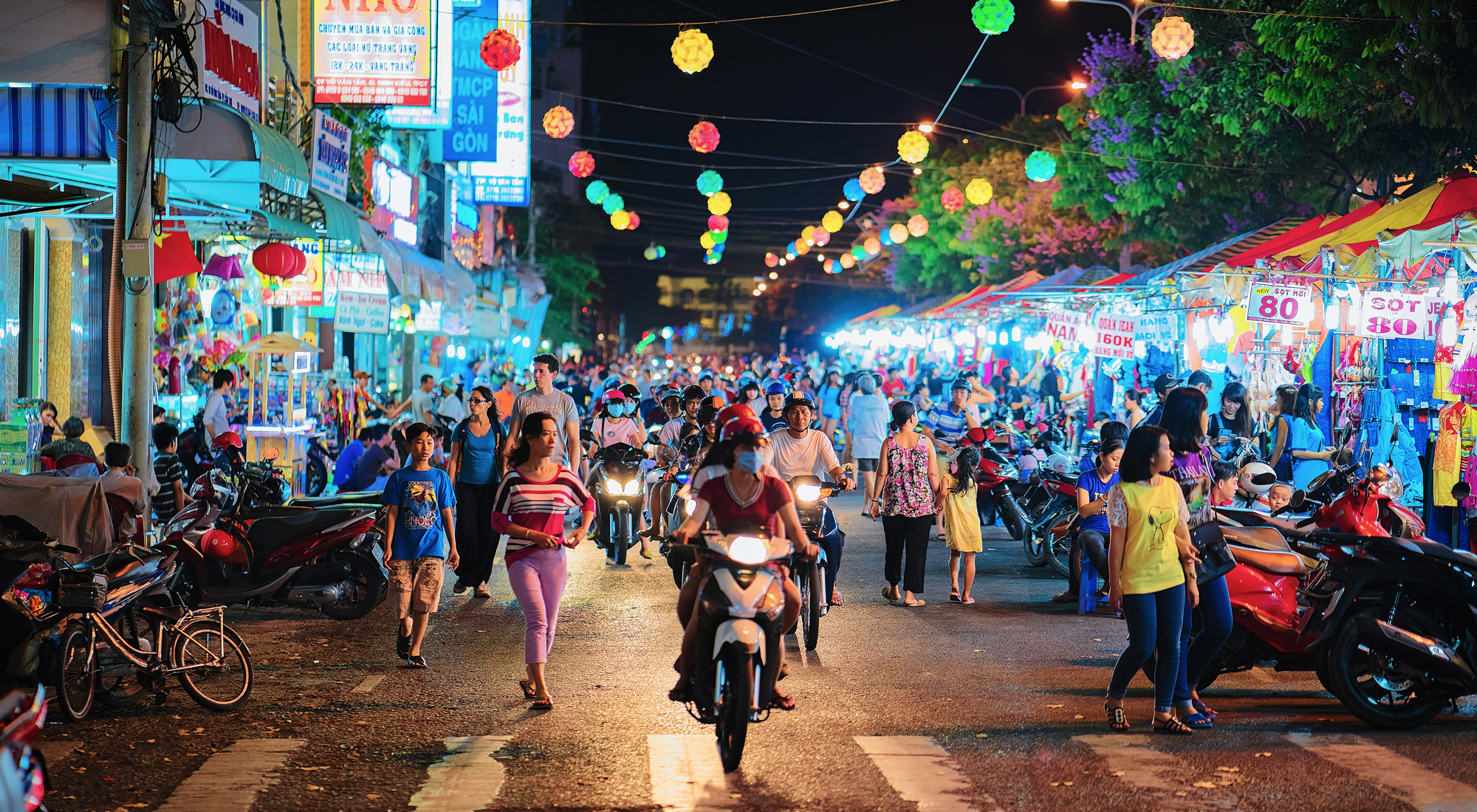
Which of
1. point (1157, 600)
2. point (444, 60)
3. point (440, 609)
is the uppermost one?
point (444, 60)

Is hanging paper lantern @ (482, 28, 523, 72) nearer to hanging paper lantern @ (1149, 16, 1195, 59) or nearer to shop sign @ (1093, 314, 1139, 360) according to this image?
hanging paper lantern @ (1149, 16, 1195, 59)

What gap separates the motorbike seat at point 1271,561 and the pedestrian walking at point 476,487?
587 cm

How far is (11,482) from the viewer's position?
8383 mm

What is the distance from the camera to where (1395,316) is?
12055 millimetres

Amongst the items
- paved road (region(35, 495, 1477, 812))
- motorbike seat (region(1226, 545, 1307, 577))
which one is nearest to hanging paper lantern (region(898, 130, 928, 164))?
paved road (region(35, 495, 1477, 812))

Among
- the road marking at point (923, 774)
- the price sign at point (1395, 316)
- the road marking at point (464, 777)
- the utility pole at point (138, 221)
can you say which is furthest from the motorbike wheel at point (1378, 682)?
the utility pole at point (138, 221)

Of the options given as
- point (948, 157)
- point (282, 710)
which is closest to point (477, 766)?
point (282, 710)

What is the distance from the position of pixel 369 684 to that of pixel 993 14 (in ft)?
34.6

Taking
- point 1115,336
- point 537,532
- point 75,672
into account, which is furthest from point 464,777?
point 1115,336

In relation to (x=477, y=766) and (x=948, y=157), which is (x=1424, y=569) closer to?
(x=477, y=766)

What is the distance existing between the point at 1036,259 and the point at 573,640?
2981cm

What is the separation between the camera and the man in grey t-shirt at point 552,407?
1153 cm

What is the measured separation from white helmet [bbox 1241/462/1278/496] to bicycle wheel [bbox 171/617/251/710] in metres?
7.71

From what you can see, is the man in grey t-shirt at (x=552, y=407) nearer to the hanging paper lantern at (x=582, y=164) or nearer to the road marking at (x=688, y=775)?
the road marking at (x=688, y=775)
